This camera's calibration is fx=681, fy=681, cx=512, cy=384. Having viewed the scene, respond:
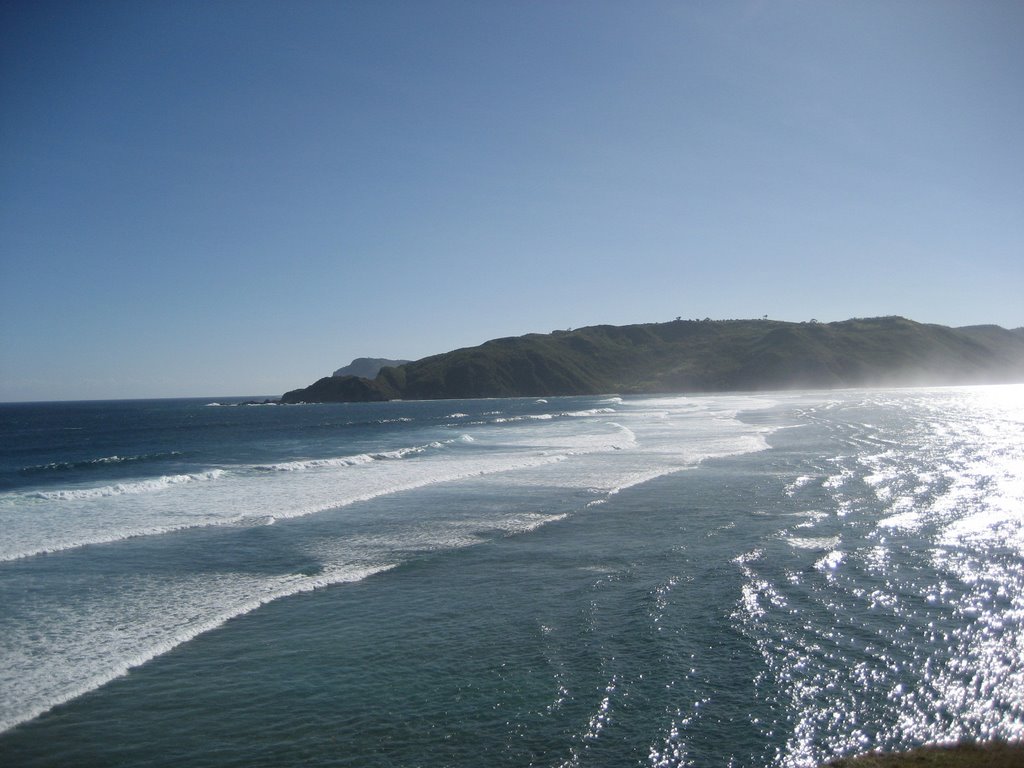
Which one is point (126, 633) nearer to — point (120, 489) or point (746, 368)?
point (120, 489)

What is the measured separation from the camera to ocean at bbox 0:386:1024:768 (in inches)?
344

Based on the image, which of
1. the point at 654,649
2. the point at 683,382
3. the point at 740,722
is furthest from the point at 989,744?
the point at 683,382

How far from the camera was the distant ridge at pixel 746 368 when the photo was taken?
153 metres

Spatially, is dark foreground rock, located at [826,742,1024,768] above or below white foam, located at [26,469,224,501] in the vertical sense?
below

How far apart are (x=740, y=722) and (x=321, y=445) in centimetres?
4691

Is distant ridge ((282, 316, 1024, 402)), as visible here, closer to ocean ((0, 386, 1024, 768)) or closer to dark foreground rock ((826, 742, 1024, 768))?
ocean ((0, 386, 1024, 768))

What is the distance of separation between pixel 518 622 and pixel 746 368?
526 ft

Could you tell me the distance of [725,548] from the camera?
1722cm

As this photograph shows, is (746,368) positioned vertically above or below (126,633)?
above

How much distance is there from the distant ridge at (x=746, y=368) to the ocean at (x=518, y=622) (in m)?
135

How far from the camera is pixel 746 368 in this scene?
16275cm

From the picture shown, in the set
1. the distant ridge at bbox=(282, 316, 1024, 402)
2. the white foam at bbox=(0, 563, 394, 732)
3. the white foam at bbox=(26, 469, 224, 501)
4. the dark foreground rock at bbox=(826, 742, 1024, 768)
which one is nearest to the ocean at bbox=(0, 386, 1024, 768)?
the white foam at bbox=(0, 563, 394, 732)

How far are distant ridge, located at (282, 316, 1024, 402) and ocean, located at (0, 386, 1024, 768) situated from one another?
134871 millimetres

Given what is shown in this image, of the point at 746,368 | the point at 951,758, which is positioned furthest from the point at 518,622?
the point at 746,368
